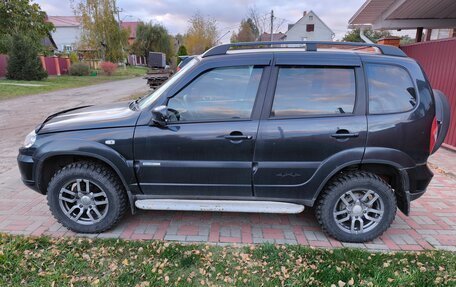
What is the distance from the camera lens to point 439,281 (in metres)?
2.64

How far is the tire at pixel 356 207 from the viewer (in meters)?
3.10

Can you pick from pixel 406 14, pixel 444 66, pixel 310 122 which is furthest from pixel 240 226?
pixel 406 14

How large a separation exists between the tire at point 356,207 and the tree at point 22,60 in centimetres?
2494

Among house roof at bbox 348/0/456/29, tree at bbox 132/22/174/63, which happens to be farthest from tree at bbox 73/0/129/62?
house roof at bbox 348/0/456/29

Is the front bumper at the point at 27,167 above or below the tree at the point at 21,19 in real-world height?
below

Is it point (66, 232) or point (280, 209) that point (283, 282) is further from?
point (66, 232)

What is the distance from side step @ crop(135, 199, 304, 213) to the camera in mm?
3146

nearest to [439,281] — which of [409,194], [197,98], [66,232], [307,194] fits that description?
[409,194]

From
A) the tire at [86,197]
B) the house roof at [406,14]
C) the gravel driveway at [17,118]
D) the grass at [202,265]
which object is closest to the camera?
the grass at [202,265]

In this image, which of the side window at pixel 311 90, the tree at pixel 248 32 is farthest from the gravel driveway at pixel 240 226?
the tree at pixel 248 32

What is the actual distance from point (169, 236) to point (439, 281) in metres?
2.47

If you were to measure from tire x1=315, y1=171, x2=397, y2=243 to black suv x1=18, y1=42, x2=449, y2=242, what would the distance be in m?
0.01

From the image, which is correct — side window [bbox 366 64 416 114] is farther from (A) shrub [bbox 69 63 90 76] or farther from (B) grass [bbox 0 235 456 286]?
(A) shrub [bbox 69 63 90 76]

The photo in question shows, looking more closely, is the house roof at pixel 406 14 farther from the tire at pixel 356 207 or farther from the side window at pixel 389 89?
the tire at pixel 356 207
